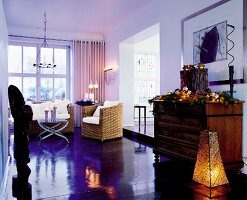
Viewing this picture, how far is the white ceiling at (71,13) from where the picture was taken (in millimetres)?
5668

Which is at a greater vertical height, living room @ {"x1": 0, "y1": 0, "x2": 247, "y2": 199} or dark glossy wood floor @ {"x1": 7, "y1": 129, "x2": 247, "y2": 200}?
living room @ {"x1": 0, "y1": 0, "x2": 247, "y2": 199}

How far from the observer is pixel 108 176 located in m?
3.30

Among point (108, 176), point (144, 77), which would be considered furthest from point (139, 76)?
point (108, 176)

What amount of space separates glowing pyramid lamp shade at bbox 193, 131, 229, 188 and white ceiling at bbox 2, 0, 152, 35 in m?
4.14

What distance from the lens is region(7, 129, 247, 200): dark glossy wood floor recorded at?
2680 millimetres

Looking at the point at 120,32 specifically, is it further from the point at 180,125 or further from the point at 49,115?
the point at 180,125

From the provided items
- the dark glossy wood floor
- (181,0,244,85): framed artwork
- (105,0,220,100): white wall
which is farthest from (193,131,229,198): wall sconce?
(105,0,220,100): white wall

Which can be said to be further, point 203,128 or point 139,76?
point 139,76

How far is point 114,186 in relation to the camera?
9.63ft

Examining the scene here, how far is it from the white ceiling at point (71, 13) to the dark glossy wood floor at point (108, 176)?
3130mm

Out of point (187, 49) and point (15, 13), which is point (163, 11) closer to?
point (187, 49)

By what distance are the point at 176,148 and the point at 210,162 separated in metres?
1.30

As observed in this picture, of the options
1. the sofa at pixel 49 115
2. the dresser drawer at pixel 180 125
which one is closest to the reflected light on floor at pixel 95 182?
the dresser drawer at pixel 180 125

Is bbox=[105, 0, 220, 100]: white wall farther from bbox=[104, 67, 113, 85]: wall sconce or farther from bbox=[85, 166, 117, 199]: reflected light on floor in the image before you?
bbox=[85, 166, 117, 199]: reflected light on floor
